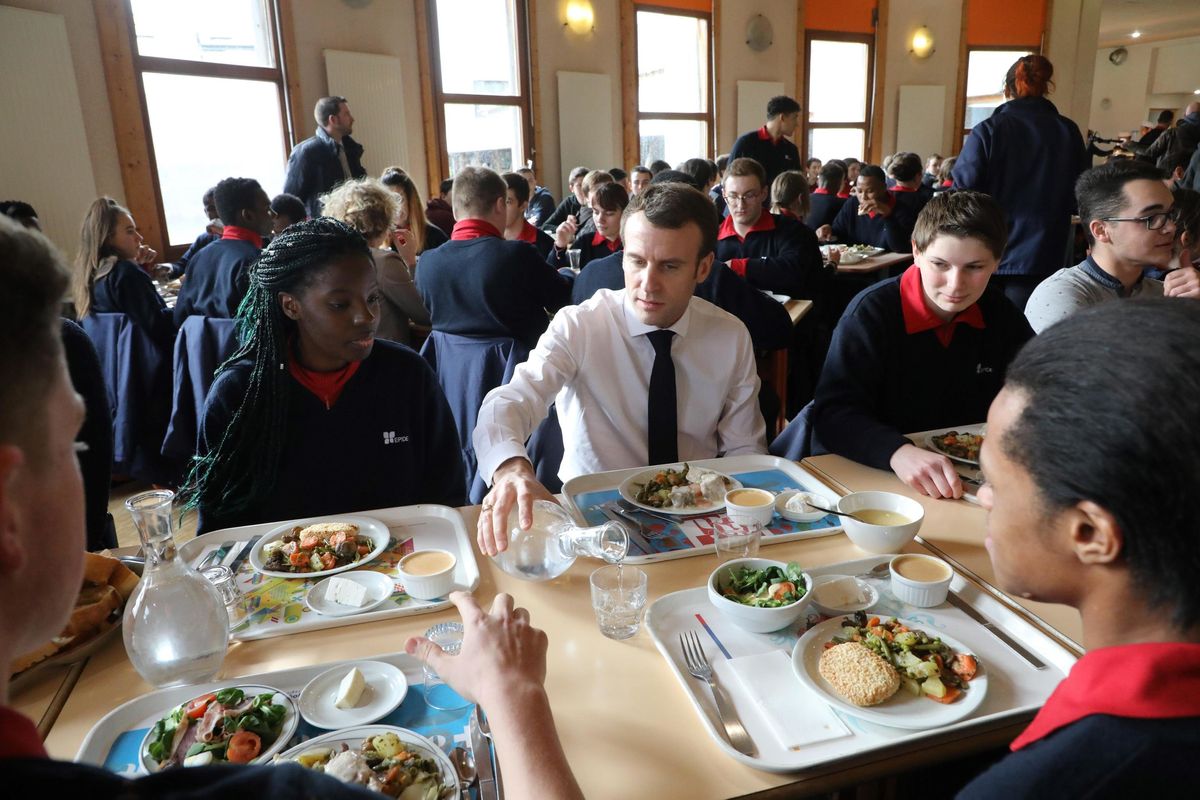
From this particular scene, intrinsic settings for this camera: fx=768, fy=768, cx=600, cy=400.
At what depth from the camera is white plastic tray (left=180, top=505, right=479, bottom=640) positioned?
1.19 meters

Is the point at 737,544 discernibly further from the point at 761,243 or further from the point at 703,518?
the point at 761,243

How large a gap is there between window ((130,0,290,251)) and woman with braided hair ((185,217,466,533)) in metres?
4.60

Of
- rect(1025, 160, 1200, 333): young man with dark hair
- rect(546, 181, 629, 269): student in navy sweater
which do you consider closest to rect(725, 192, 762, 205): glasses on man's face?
rect(546, 181, 629, 269): student in navy sweater

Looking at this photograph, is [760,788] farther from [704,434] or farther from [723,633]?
[704,434]

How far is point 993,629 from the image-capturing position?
114cm

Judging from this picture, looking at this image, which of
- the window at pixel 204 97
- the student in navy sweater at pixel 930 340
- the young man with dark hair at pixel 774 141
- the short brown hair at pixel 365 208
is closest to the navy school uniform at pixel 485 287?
the short brown hair at pixel 365 208

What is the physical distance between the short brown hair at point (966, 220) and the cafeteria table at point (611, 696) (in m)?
0.94

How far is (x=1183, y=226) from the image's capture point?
2.33 m

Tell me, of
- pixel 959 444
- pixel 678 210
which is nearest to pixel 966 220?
pixel 959 444

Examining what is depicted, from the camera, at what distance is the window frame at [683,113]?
8.83m

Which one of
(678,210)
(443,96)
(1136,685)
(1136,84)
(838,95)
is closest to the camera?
(1136,685)

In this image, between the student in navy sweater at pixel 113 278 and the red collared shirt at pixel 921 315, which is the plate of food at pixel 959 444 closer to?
the red collared shirt at pixel 921 315

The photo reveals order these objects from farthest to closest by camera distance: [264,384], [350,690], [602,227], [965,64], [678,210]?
[965,64] < [602,227] < [678,210] < [264,384] < [350,690]

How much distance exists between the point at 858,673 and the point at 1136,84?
2081 centimetres
